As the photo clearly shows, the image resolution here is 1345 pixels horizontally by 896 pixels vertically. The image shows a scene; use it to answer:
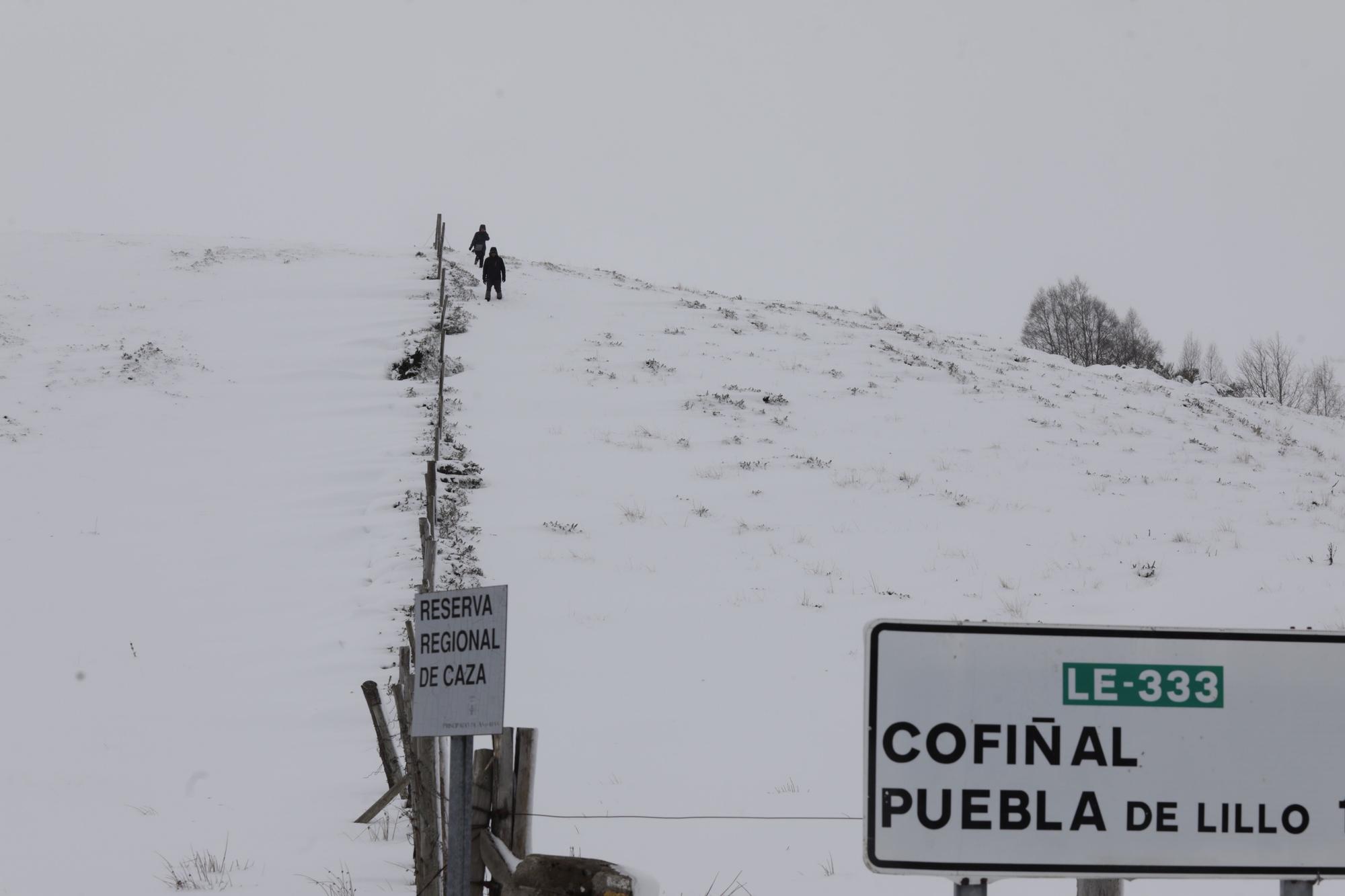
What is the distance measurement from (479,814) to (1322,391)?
7660cm

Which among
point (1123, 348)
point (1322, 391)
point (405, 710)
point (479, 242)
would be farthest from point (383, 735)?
point (1322, 391)

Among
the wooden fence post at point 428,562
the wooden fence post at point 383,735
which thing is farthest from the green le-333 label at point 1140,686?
the wooden fence post at point 428,562

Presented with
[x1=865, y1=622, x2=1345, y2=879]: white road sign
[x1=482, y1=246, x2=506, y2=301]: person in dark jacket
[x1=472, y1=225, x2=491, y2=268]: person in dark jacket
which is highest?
[x1=472, y1=225, x2=491, y2=268]: person in dark jacket

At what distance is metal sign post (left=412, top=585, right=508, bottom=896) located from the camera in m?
3.36

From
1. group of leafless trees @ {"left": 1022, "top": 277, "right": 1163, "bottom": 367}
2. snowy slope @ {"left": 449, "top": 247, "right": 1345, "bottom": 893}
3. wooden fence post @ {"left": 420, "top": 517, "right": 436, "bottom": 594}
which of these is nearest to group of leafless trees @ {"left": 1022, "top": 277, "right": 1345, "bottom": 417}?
group of leafless trees @ {"left": 1022, "top": 277, "right": 1163, "bottom": 367}

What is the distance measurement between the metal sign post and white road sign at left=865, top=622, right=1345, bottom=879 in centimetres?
148

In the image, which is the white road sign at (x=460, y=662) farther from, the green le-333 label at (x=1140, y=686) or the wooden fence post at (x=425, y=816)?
the green le-333 label at (x=1140, y=686)

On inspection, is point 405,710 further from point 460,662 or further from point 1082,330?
point 1082,330

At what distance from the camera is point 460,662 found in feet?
11.5

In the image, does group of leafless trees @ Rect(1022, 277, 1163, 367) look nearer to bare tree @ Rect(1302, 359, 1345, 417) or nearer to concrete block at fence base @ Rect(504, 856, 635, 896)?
bare tree @ Rect(1302, 359, 1345, 417)

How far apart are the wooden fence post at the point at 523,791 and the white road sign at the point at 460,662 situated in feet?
2.20

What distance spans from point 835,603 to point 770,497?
4.21 metres

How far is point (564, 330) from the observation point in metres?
25.2

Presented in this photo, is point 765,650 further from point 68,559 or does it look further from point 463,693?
point 68,559
